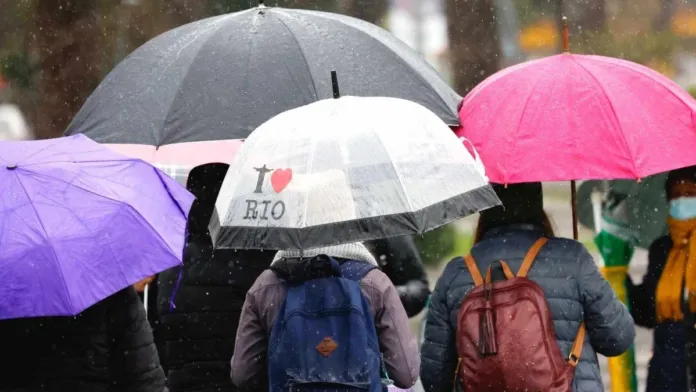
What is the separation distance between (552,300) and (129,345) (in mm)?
1598

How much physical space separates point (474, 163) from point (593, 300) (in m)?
0.89

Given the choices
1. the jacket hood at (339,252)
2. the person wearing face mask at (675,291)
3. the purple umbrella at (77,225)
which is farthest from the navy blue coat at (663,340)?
the purple umbrella at (77,225)

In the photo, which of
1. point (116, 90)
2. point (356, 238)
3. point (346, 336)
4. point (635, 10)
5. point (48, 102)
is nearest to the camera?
point (356, 238)

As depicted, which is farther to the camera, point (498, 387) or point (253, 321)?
point (498, 387)

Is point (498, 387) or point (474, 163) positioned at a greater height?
point (474, 163)

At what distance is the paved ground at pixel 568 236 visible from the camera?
11.7m

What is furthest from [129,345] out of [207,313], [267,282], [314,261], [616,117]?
[616,117]

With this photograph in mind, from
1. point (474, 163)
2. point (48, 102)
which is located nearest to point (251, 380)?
point (474, 163)

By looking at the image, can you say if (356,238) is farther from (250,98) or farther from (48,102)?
(48,102)

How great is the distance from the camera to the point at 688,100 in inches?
227

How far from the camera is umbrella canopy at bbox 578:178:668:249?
24.1ft

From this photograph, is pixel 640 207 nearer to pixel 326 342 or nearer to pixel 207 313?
pixel 207 313

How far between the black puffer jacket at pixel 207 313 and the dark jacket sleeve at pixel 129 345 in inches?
17.3

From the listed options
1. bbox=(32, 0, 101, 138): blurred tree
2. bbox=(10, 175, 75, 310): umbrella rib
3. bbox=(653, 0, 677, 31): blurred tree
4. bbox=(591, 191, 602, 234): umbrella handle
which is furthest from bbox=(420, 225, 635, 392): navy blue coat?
bbox=(653, 0, 677, 31): blurred tree
